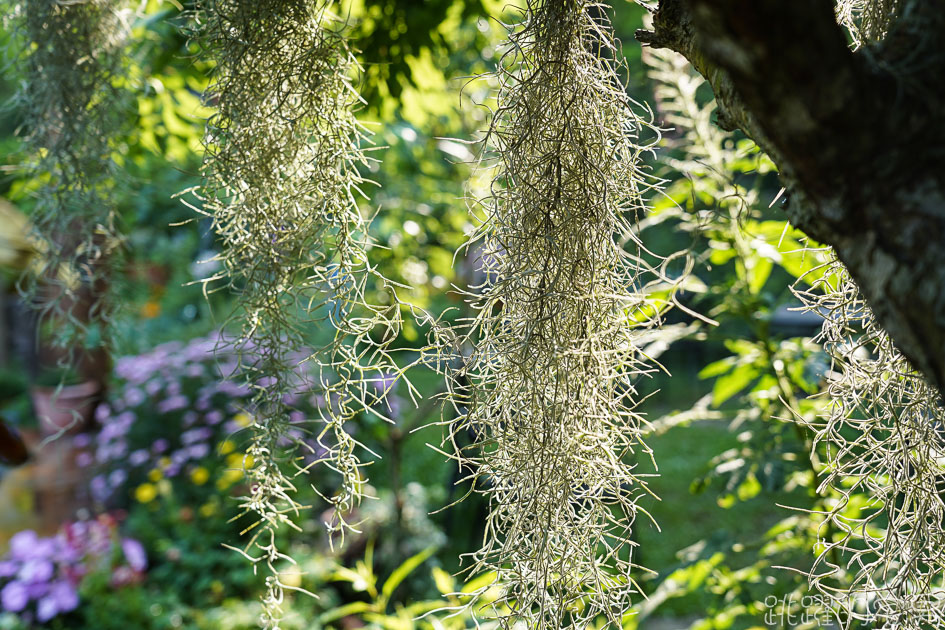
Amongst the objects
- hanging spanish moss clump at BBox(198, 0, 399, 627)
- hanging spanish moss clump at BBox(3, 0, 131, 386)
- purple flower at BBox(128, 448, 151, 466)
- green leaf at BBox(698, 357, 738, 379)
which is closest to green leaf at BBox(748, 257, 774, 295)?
green leaf at BBox(698, 357, 738, 379)

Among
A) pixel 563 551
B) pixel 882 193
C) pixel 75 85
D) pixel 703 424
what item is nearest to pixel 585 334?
pixel 563 551

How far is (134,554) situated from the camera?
2322 millimetres

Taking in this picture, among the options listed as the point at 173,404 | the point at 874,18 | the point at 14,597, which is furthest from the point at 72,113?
the point at 173,404

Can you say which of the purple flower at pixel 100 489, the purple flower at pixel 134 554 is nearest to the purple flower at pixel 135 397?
the purple flower at pixel 100 489

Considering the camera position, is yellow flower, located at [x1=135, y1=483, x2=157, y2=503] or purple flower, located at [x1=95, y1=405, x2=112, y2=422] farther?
purple flower, located at [x1=95, y1=405, x2=112, y2=422]

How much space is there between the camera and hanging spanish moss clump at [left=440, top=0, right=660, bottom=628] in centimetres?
70

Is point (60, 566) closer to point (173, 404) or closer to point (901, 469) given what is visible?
point (173, 404)

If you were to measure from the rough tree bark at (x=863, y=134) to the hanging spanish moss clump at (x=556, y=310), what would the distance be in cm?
27

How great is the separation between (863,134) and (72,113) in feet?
3.93

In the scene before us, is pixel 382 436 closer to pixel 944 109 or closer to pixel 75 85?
pixel 75 85

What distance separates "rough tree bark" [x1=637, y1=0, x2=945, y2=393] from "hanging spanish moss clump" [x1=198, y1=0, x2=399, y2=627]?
0.52 m

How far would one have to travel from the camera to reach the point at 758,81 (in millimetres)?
415

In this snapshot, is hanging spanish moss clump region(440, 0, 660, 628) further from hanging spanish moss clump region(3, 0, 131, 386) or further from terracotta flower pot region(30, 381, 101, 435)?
terracotta flower pot region(30, 381, 101, 435)

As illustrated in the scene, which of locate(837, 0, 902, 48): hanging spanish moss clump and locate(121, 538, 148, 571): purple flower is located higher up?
locate(837, 0, 902, 48): hanging spanish moss clump
